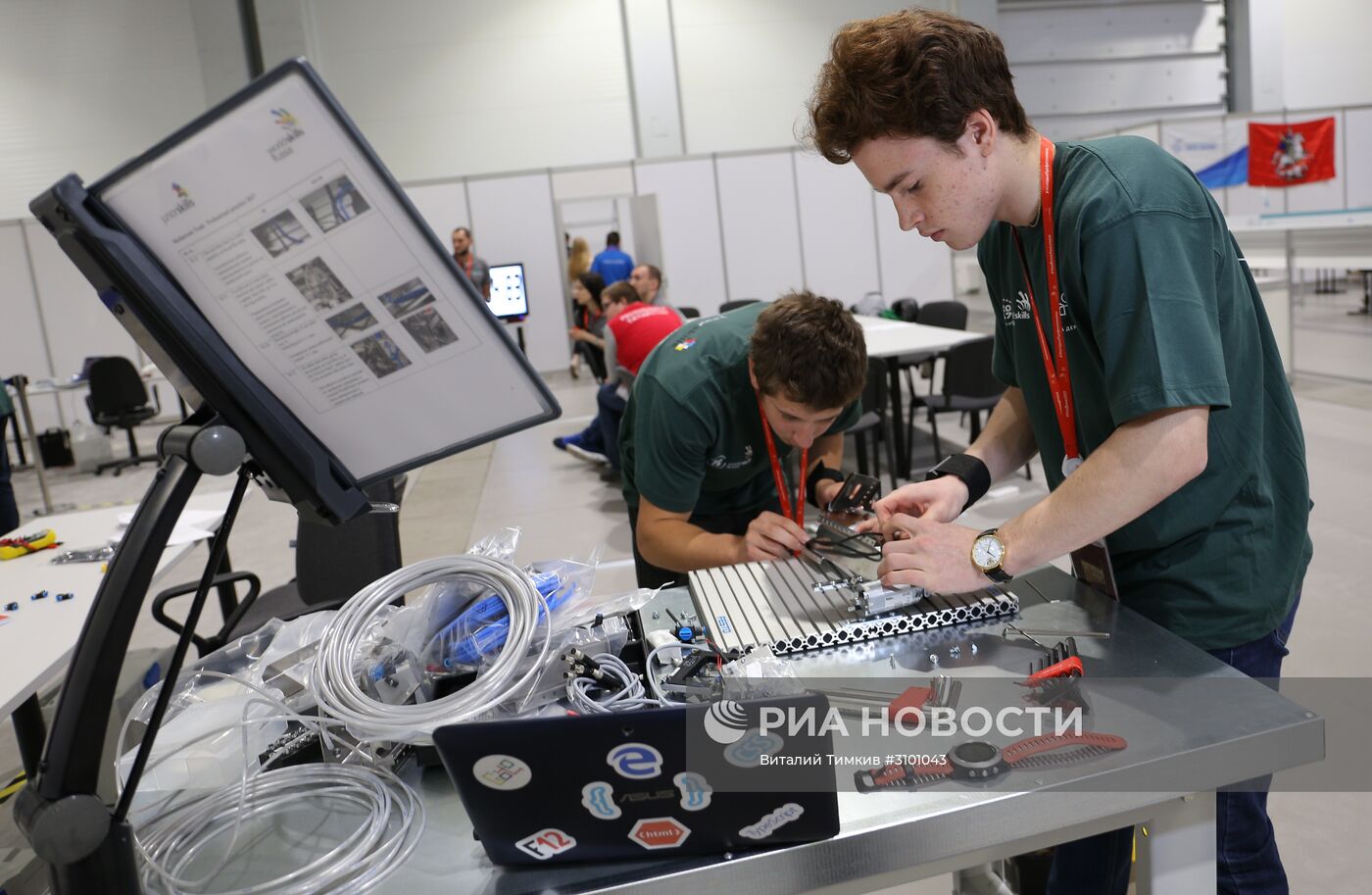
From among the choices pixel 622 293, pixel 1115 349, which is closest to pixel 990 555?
pixel 1115 349

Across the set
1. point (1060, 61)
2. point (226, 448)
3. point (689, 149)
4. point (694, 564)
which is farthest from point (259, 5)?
point (226, 448)

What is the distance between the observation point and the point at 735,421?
1933 mm

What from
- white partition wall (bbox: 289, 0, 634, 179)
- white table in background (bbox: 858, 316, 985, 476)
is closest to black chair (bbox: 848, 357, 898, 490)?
white table in background (bbox: 858, 316, 985, 476)

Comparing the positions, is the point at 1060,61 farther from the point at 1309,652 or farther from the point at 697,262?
the point at 1309,652

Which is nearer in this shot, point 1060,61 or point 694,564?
point 694,564

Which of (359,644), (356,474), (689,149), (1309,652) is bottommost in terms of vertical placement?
(1309,652)

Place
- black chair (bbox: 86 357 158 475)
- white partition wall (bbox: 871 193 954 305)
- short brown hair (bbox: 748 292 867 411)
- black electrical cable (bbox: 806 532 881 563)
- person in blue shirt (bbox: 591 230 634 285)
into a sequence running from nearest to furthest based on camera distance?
black electrical cable (bbox: 806 532 881 563)
short brown hair (bbox: 748 292 867 411)
black chair (bbox: 86 357 158 475)
person in blue shirt (bbox: 591 230 634 285)
white partition wall (bbox: 871 193 954 305)

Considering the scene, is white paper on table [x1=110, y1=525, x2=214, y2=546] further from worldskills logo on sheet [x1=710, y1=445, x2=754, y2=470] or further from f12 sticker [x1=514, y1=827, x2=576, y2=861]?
f12 sticker [x1=514, y1=827, x2=576, y2=861]

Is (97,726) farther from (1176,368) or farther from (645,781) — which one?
(1176,368)

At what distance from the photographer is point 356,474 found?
851mm

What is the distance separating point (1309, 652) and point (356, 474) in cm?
284

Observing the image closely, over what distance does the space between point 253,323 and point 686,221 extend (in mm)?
9781

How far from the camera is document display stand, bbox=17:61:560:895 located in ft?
2.15

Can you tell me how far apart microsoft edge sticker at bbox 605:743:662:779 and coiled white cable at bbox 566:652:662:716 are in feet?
0.44
